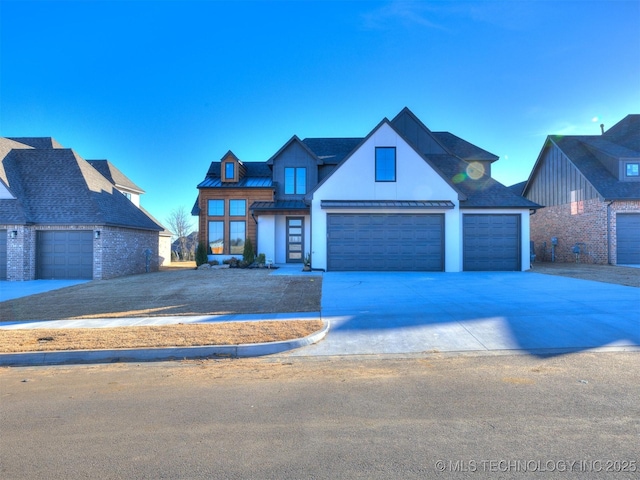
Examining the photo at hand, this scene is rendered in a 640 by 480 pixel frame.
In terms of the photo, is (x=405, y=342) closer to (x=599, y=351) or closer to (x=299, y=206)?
(x=599, y=351)

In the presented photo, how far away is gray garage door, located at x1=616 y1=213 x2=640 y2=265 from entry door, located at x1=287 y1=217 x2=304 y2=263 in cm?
1761

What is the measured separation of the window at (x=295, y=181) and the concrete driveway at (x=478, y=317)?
35.0 ft

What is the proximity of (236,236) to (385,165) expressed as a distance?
1026cm

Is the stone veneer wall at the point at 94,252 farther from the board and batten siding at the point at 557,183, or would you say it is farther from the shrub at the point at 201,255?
the board and batten siding at the point at 557,183

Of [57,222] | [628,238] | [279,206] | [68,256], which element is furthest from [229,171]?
[628,238]

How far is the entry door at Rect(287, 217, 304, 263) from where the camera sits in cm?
2148

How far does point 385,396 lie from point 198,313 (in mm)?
5772

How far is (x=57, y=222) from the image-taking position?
53.1 feet

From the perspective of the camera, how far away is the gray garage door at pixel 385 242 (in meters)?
16.8

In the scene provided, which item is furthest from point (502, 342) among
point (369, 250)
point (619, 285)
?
point (369, 250)

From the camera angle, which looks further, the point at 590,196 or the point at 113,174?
the point at 113,174

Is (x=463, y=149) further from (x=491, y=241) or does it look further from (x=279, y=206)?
(x=279, y=206)

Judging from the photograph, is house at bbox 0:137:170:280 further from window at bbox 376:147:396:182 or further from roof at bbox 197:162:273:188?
window at bbox 376:147:396:182

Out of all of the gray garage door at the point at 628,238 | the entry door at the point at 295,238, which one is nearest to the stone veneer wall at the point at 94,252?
the entry door at the point at 295,238
